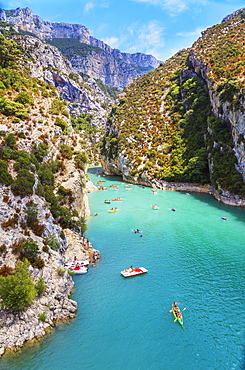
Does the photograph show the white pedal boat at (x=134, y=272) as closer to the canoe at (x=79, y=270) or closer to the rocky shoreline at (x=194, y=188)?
the canoe at (x=79, y=270)

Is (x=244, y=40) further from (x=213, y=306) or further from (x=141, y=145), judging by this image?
(x=213, y=306)

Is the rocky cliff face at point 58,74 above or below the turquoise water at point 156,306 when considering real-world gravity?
above

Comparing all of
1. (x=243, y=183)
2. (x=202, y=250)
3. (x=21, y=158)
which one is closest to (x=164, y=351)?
(x=202, y=250)

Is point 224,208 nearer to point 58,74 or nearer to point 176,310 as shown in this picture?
point 176,310

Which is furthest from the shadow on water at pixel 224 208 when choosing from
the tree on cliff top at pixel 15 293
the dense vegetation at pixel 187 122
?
the tree on cliff top at pixel 15 293

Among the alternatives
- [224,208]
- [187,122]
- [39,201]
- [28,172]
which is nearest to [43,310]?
[39,201]
